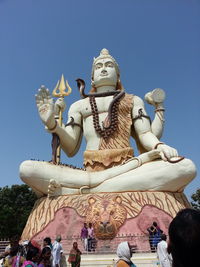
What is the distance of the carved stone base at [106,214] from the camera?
7.31 metres

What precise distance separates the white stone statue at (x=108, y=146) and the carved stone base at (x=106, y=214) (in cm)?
27

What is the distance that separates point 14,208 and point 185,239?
22.6 m

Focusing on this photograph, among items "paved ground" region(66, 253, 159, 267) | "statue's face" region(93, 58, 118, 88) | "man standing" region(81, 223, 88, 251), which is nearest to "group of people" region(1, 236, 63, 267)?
"paved ground" region(66, 253, 159, 267)

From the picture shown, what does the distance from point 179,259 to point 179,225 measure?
13cm

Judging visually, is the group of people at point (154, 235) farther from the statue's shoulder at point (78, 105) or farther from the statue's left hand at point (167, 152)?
the statue's shoulder at point (78, 105)

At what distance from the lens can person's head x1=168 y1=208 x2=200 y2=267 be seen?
4.22 ft

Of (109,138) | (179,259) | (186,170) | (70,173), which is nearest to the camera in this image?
(179,259)

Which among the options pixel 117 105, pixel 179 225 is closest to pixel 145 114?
pixel 117 105

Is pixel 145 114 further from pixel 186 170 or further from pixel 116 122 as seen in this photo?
pixel 186 170

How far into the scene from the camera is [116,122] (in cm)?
932

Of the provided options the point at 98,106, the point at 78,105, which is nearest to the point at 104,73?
the point at 98,106

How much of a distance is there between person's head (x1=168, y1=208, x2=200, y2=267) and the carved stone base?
6.01 meters

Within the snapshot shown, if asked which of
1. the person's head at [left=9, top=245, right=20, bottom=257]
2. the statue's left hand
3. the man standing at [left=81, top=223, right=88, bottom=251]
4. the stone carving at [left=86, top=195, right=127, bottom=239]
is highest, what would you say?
the statue's left hand

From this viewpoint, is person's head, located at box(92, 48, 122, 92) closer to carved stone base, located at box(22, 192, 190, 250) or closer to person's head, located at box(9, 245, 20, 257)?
carved stone base, located at box(22, 192, 190, 250)
